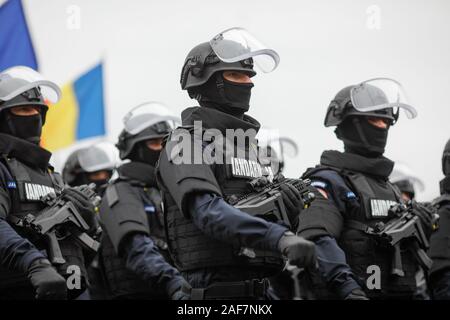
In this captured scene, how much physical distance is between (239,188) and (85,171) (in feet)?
20.1

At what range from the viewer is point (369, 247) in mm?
9625

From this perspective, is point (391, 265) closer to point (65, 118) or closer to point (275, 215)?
point (275, 215)

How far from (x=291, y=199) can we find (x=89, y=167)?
619 cm

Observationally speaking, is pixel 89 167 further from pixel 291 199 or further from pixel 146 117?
pixel 291 199

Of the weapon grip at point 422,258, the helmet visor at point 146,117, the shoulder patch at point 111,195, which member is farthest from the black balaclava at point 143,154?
the weapon grip at point 422,258

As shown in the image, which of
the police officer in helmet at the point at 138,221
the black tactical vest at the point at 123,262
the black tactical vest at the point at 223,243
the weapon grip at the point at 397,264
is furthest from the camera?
the black tactical vest at the point at 123,262

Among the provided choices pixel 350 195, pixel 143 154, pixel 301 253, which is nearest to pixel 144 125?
pixel 143 154

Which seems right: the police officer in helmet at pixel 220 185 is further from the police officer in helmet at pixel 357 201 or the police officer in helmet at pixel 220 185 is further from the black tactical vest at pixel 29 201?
the black tactical vest at pixel 29 201

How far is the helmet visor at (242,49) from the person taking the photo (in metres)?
8.27

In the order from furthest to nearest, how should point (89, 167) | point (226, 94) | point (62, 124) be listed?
point (62, 124) → point (89, 167) → point (226, 94)

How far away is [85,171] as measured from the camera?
45.4 feet

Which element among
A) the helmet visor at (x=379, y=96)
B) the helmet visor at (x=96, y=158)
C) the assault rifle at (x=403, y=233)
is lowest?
the assault rifle at (x=403, y=233)

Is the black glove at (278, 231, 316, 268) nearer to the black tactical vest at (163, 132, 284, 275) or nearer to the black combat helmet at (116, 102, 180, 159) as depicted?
the black tactical vest at (163, 132, 284, 275)
